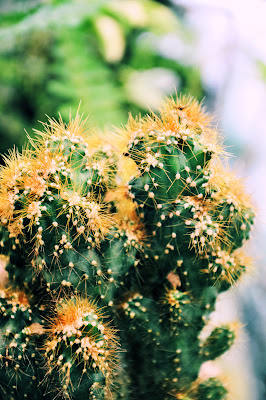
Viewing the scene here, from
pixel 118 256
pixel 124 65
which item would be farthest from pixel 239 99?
pixel 118 256

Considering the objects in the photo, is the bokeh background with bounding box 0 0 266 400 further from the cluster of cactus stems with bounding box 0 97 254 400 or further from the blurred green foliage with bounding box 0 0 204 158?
the cluster of cactus stems with bounding box 0 97 254 400

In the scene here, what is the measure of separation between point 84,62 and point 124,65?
0.39 meters

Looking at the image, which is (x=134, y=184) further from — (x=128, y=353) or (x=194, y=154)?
(x=128, y=353)

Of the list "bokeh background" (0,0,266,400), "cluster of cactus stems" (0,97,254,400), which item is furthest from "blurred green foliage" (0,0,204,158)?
"cluster of cactus stems" (0,97,254,400)

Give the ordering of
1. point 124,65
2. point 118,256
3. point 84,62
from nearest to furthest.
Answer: point 118,256
point 84,62
point 124,65

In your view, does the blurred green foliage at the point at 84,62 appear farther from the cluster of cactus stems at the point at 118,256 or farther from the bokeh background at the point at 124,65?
the cluster of cactus stems at the point at 118,256

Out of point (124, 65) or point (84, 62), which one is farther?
point (124, 65)

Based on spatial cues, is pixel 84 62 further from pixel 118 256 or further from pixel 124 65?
pixel 118 256

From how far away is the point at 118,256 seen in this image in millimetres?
682

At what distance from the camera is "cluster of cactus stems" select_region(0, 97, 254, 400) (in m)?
0.61

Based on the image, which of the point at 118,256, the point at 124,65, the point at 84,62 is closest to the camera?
the point at 118,256

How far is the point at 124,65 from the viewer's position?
200cm

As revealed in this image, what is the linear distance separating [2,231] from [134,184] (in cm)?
24

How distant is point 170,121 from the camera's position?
68 centimetres
